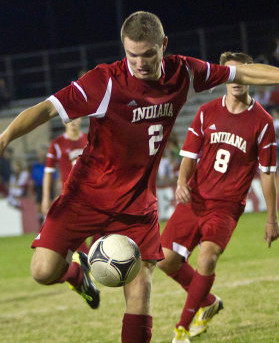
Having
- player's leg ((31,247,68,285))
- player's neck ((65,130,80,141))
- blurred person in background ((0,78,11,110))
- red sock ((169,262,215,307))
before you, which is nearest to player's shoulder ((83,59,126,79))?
player's leg ((31,247,68,285))

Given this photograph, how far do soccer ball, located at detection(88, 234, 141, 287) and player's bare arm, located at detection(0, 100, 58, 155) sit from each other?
0.94m

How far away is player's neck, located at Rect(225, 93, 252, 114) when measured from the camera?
6023 millimetres

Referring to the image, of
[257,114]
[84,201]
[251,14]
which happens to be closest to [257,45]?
[251,14]

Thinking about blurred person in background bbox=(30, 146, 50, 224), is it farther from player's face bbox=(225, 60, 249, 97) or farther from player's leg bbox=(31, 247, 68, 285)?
player's leg bbox=(31, 247, 68, 285)

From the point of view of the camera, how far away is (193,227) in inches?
237

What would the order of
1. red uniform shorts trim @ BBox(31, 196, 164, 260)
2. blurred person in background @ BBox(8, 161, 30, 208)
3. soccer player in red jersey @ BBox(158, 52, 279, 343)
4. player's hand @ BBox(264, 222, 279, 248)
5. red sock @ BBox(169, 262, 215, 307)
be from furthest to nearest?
1. blurred person in background @ BBox(8, 161, 30, 208)
2. red sock @ BBox(169, 262, 215, 307)
3. soccer player in red jersey @ BBox(158, 52, 279, 343)
4. player's hand @ BBox(264, 222, 279, 248)
5. red uniform shorts trim @ BBox(31, 196, 164, 260)

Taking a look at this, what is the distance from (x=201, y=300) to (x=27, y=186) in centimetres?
1432

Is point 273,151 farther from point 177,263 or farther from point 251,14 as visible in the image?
point 251,14

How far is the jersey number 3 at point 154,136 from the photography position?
176 inches

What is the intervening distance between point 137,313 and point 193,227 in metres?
1.74

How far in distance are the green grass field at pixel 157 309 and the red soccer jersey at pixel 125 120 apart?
1.56 m

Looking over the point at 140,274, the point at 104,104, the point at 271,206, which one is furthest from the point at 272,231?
the point at 104,104

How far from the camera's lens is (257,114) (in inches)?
233

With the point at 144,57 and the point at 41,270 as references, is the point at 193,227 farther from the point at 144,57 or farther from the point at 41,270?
the point at 144,57
